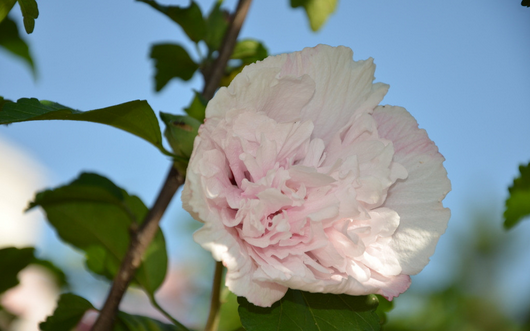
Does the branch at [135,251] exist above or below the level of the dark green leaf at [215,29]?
below

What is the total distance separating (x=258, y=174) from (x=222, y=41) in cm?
39

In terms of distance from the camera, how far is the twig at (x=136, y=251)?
24.3 inches

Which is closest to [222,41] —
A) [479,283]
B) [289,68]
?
[289,68]

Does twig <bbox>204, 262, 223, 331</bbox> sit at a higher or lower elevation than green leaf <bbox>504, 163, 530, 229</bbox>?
lower

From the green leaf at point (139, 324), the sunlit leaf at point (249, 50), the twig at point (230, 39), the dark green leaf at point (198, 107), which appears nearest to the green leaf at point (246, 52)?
the sunlit leaf at point (249, 50)

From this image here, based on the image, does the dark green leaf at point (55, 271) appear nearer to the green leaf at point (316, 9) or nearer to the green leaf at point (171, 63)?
the green leaf at point (171, 63)

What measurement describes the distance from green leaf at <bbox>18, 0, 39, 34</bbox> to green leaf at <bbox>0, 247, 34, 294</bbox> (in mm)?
430

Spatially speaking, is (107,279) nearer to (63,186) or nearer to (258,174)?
(63,186)

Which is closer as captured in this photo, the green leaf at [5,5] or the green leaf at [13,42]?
the green leaf at [5,5]

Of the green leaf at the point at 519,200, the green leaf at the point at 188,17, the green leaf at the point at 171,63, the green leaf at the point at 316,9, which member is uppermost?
the green leaf at the point at 316,9

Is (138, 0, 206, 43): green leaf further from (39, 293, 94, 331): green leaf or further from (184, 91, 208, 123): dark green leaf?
(39, 293, 94, 331): green leaf

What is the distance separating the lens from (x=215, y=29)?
859 millimetres

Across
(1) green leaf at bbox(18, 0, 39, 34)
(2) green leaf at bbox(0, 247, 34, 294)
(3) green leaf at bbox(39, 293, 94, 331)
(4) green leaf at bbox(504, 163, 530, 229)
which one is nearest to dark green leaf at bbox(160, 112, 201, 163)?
(1) green leaf at bbox(18, 0, 39, 34)

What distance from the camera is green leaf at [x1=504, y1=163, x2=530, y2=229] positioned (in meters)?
0.73
